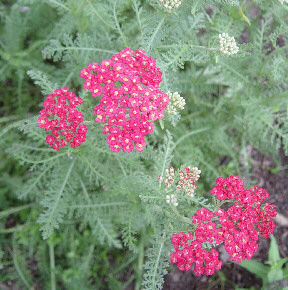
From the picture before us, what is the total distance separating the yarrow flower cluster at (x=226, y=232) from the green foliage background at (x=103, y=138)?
34cm

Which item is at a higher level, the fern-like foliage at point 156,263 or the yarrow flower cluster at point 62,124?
the yarrow flower cluster at point 62,124

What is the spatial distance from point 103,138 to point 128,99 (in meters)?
0.75

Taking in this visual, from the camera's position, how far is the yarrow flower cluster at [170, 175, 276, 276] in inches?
98.3

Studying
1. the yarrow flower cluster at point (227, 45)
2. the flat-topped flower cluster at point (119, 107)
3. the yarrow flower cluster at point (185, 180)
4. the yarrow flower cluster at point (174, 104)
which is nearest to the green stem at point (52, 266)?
the flat-topped flower cluster at point (119, 107)

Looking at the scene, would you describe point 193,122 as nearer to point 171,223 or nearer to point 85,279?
point 171,223

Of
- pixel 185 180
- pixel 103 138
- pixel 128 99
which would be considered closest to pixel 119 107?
pixel 128 99

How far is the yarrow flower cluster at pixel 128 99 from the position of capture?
2600 mm

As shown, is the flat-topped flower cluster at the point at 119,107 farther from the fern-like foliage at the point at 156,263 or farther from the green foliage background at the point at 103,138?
the fern-like foliage at the point at 156,263

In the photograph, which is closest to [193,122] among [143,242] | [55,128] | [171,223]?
[143,242]

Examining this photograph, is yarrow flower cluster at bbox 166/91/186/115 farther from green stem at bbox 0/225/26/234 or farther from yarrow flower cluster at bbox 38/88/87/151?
green stem at bbox 0/225/26/234

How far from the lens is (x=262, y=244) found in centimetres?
464

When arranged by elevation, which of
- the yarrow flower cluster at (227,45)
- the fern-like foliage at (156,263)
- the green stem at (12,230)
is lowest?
the green stem at (12,230)

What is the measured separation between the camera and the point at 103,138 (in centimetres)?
325

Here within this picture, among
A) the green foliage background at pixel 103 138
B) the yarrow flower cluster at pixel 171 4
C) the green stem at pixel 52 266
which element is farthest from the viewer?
the green stem at pixel 52 266
